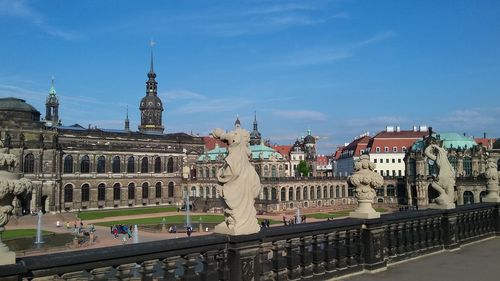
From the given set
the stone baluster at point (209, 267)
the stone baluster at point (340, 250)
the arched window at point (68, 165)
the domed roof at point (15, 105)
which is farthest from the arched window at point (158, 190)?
the stone baluster at point (209, 267)

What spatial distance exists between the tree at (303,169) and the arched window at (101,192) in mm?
48310

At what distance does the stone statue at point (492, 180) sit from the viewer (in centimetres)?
1349

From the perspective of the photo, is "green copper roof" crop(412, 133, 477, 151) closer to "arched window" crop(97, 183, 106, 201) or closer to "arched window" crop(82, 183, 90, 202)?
"arched window" crop(97, 183, 106, 201)

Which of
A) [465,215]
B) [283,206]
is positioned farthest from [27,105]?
[465,215]

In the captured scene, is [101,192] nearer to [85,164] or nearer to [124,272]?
[85,164]

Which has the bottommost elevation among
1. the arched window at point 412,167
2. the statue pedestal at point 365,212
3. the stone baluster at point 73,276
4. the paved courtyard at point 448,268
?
the paved courtyard at point 448,268

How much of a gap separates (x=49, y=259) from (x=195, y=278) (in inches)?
73.3

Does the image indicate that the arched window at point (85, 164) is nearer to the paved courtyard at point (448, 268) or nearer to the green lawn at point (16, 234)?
the green lawn at point (16, 234)

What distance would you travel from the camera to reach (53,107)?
9188 cm

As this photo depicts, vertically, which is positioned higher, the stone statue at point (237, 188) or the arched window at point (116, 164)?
the arched window at point (116, 164)

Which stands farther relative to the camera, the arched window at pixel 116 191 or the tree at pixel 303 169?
the tree at pixel 303 169

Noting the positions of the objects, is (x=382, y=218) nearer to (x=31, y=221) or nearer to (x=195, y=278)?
(x=195, y=278)

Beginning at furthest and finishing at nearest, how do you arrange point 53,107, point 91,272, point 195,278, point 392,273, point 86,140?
point 53,107, point 86,140, point 392,273, point 195,278, point 91,272

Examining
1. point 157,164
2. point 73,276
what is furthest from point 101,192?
point 73,276
